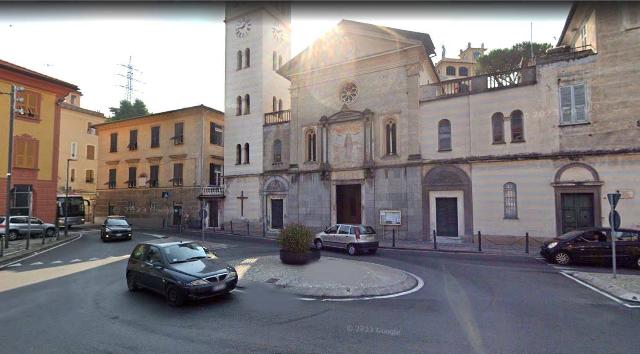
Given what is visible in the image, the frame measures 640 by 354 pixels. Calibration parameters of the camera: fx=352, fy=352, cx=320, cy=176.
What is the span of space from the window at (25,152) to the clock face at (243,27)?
63.2 ft

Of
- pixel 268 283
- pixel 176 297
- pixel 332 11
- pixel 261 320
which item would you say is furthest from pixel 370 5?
pixel 268 283

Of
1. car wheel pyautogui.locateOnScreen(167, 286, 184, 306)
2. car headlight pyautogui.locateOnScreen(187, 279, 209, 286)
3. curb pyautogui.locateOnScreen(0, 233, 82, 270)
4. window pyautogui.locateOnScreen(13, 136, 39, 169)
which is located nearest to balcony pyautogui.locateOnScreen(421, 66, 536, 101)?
car headlight pyautogui.locateOnScreen(187, 279, 209, 286)

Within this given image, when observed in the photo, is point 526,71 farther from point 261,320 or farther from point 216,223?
point 216,223

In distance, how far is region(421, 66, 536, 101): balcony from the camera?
21312mm

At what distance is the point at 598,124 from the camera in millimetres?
19141

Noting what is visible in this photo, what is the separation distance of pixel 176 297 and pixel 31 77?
92.4ft

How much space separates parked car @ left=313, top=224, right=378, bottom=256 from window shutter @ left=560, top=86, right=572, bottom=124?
12.9 meters

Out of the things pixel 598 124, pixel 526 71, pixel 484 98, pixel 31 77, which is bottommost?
pixel 598 124

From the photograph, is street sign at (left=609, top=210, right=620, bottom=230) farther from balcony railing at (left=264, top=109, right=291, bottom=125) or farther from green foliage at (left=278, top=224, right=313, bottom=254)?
balcony railing at (left=264, top=109, right=291, bottom=125)

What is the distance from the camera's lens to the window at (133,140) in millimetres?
39875

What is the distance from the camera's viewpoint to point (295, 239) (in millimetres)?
13789

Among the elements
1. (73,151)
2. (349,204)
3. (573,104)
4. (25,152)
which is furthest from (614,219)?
(73,151)

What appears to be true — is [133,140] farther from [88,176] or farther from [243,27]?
[243,27]

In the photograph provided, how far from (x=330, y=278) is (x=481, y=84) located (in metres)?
17.5
